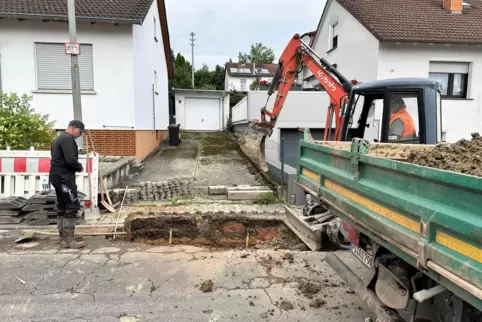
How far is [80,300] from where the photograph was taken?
3.69 metres

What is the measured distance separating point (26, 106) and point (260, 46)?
249ft

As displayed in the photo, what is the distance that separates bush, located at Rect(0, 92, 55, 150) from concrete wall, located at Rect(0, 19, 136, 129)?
274 cm

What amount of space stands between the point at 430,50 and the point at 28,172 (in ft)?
48.4

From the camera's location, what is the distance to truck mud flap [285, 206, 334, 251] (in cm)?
491

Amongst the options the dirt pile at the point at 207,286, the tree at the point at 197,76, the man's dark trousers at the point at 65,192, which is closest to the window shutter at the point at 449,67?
the dirt pile at the point at 207,286

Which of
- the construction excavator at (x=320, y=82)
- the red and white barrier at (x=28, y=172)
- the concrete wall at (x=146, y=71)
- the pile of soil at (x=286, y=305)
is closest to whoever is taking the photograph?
the pile of soil at (x=286, y=305)

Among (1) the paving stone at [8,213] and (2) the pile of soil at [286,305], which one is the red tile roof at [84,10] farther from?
(2) the pile of soil at [286,305]

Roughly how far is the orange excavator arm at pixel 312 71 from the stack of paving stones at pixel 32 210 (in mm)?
4956

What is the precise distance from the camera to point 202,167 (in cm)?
1117

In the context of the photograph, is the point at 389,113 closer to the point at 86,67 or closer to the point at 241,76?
the point at 86,67

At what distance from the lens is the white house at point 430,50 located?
45.2 feet

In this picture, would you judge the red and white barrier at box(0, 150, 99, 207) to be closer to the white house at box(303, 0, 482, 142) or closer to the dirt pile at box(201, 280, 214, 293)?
the dirt pile at box(201, 280, 214, 293)

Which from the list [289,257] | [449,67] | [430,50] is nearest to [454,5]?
[449,67]

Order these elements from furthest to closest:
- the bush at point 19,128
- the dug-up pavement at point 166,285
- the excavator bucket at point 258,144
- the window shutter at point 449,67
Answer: the window shutter at point 449,67 < the excavator bucket at point 258,144 < the bush at point 19,128 < the dug-up pavement at point 166,285
